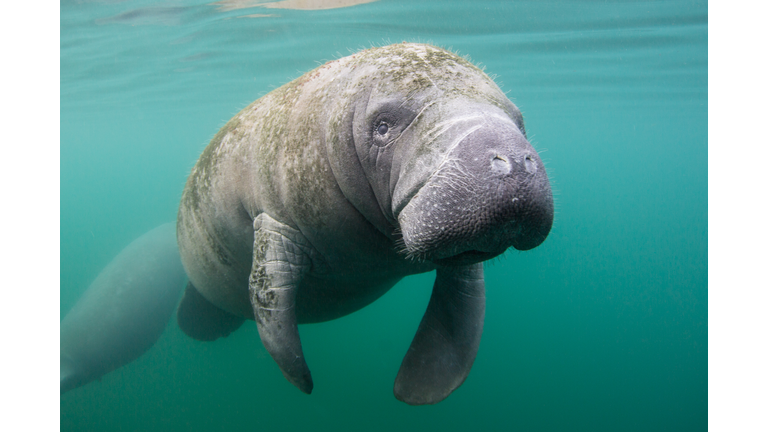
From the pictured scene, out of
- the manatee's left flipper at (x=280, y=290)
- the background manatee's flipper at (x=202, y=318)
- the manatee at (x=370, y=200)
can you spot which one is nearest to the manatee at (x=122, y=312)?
the background manatee's flipper at (x=202, y=318)

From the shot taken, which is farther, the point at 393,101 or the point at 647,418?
the point at 647,418

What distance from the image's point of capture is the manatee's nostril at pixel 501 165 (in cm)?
160

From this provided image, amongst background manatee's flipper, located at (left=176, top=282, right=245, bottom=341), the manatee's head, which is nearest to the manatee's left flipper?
the manatee's head

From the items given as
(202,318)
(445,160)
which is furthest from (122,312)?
(445,160)

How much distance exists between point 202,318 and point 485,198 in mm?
4831

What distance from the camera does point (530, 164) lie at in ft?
5.39

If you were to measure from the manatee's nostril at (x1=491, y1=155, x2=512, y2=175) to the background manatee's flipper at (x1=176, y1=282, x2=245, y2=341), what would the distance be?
4384 mm

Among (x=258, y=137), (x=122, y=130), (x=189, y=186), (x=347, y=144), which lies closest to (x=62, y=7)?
(x=189, y=186)

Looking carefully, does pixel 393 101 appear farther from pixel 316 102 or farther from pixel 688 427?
pixel 688 427

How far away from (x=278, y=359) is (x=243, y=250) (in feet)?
3.17

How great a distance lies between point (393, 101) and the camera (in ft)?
6.84

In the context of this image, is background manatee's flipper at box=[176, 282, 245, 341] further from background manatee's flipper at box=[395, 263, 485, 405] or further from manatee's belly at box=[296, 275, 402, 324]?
background manatee's flipper at box=[395, 263, 485, 405]

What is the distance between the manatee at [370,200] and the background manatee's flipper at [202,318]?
1.11 metres

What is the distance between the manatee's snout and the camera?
1602 mm
